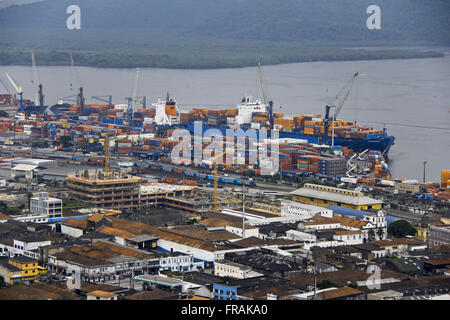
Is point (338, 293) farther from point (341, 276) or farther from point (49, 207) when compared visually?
point (49, 207)

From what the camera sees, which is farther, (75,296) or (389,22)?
(389,22)

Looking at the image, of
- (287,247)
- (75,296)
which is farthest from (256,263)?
(75,296)

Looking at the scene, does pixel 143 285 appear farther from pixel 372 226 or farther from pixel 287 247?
pixel 372 226

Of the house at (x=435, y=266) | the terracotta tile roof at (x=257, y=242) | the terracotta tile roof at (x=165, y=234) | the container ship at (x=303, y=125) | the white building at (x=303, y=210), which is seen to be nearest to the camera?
the house at (x=435, y=266)

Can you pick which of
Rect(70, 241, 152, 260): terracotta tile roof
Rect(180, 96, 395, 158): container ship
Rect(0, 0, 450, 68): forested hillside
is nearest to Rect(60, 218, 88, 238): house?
Rect(70, 241, 152, 260): terracotta tile roof

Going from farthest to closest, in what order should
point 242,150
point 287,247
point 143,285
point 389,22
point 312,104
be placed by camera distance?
point 389,22 → point 312,104 → point 242,150 → point 287,247 → point 143,285

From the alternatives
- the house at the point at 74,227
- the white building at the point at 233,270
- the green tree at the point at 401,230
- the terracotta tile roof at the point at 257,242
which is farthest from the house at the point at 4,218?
the green tree at the point at 401,230

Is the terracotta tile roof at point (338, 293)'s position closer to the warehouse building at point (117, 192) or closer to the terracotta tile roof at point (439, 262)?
the terracotta tile roof at point (439, 262)
